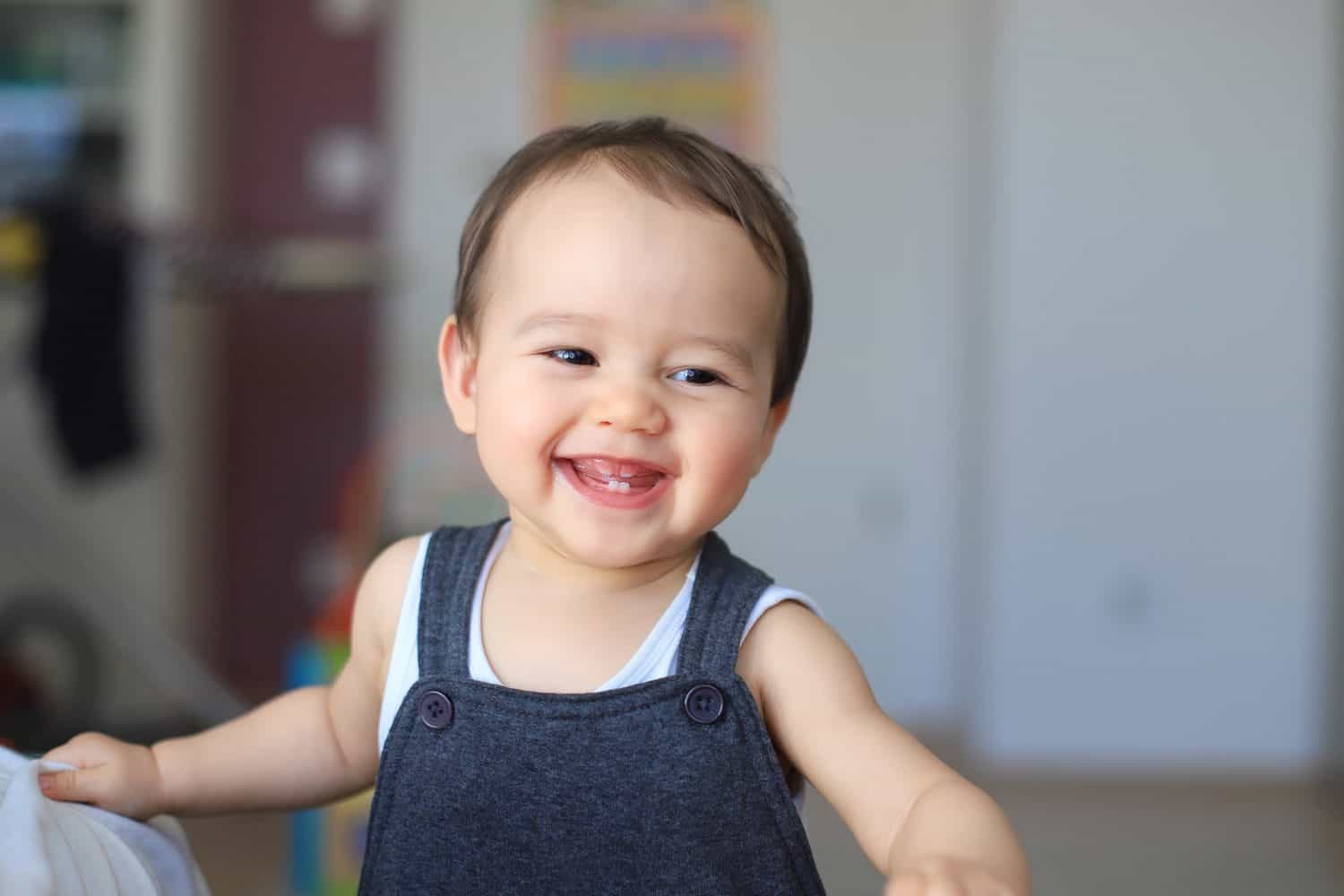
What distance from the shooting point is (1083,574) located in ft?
10.0

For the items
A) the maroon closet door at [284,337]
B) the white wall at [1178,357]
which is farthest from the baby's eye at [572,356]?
the maroon closet door at [284,337]

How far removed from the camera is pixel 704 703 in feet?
2.33

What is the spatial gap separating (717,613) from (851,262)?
2.79 metres

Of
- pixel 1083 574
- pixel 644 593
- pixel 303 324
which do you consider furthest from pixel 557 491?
pixel 303 324

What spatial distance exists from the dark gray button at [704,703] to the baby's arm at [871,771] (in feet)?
0.09

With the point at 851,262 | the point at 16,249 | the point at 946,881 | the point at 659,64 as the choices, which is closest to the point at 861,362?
the point at 851,262

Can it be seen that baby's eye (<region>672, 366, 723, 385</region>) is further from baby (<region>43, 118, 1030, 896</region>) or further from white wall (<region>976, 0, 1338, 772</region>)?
Result: white wall (<region>976, 0, 1338, 772</region>)

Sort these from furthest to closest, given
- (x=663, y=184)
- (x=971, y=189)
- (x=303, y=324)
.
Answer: (x=303, y=324) < (x=971, y=189) < (x=663, y=184)

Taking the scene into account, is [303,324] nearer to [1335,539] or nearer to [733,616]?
[1335,539]

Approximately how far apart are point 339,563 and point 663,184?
2978 millimetres

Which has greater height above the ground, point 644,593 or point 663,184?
point 663,184

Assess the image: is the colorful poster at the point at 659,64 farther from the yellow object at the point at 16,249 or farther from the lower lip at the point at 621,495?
the lower lip at the point at 621,495

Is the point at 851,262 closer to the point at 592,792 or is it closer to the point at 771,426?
the point at 771,426

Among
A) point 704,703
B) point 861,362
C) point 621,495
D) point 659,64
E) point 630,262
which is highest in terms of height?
point 659,64
